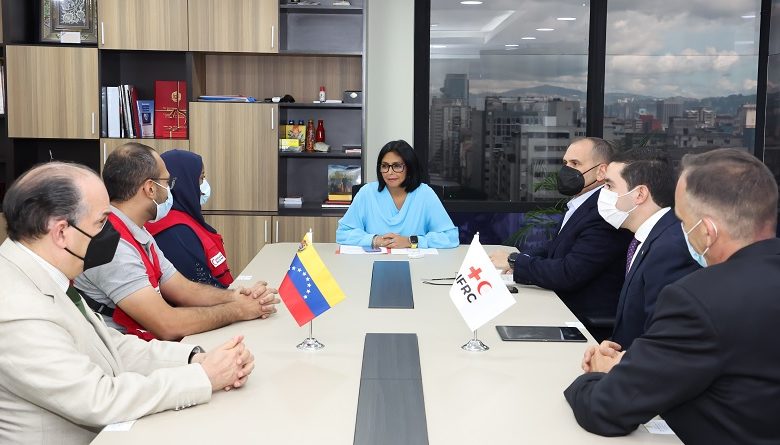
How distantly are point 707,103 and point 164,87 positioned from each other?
4.40 meters

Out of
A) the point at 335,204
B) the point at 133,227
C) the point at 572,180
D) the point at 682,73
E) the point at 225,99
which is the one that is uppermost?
the point at 682,73

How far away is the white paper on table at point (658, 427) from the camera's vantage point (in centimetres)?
201

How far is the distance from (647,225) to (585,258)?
1.82 feet

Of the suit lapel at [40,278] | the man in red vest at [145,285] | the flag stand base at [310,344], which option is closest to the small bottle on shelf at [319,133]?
the man in red vest at [145,285]

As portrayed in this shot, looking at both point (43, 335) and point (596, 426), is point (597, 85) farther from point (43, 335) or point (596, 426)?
point (43, 335)

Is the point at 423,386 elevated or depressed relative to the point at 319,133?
depressed

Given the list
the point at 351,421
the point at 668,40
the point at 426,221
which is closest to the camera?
the point at 351,421

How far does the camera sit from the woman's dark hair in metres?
5.06

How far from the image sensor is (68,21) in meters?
6.29

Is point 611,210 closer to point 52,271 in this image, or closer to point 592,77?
point 52,271

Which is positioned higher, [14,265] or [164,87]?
[164,87]

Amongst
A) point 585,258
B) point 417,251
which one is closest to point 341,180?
point 417,251

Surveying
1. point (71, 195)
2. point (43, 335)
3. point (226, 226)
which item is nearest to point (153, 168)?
point (71, 195)

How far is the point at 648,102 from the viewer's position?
680 centimetres
